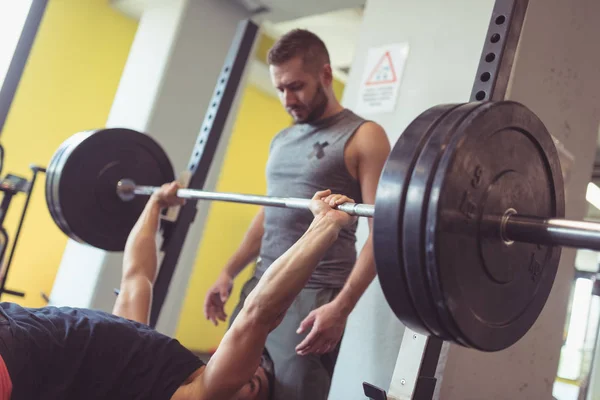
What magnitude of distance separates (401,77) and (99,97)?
252 cm

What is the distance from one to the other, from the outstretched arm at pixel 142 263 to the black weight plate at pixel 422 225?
91cm

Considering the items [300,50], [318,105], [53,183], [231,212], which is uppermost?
[300,50]

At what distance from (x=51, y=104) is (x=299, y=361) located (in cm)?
279

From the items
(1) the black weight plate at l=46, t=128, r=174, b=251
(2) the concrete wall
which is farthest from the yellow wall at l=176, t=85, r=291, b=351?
(2) the concrete wall

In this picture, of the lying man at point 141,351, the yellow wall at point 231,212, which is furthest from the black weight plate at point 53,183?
the yellow wall at point 231,212

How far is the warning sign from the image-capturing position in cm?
188

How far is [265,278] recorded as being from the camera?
1152 millimetres

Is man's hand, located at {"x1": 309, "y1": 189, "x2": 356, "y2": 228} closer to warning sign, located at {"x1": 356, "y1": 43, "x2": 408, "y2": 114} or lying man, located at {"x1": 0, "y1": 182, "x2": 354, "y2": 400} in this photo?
lying man, located at {"x1": 0, "y1": 182, "x2": 354, "y2": 400}

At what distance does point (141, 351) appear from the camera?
3.89 ft

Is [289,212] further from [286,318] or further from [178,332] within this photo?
[178,332]

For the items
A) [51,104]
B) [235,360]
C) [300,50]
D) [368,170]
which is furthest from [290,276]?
[51,104]

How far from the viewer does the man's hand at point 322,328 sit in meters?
1.27

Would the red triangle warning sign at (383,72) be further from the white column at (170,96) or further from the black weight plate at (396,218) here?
the white column at (170,96)

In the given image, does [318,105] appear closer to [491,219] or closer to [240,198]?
[240,198]
